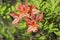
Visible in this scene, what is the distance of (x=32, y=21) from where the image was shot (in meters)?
1.55

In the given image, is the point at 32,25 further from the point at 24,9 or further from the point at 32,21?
the point at 24,9

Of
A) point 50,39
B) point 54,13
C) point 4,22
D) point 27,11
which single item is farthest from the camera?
point 4,22

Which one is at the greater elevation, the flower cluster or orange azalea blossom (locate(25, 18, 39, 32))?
the flower cluster

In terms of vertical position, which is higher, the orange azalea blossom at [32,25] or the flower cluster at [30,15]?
the flower cluster at [30,15]

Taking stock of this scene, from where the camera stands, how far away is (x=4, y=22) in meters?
1.98

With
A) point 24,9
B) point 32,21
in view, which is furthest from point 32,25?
point 24,9

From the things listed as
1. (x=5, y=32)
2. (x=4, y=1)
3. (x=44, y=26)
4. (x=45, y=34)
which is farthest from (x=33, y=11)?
(x=4, y=1)

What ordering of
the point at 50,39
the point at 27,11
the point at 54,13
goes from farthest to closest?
1. the point at 50,39
2. the point at 54,13
3. the point at 27,11

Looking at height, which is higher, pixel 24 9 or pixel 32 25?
pixel 24 9

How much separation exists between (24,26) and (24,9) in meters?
0.25

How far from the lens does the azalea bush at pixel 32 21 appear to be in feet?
5.18

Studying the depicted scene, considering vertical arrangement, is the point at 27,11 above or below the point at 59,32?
above

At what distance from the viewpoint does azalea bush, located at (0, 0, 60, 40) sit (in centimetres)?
158

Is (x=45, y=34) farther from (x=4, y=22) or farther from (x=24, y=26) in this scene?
(x=4, y=22)
